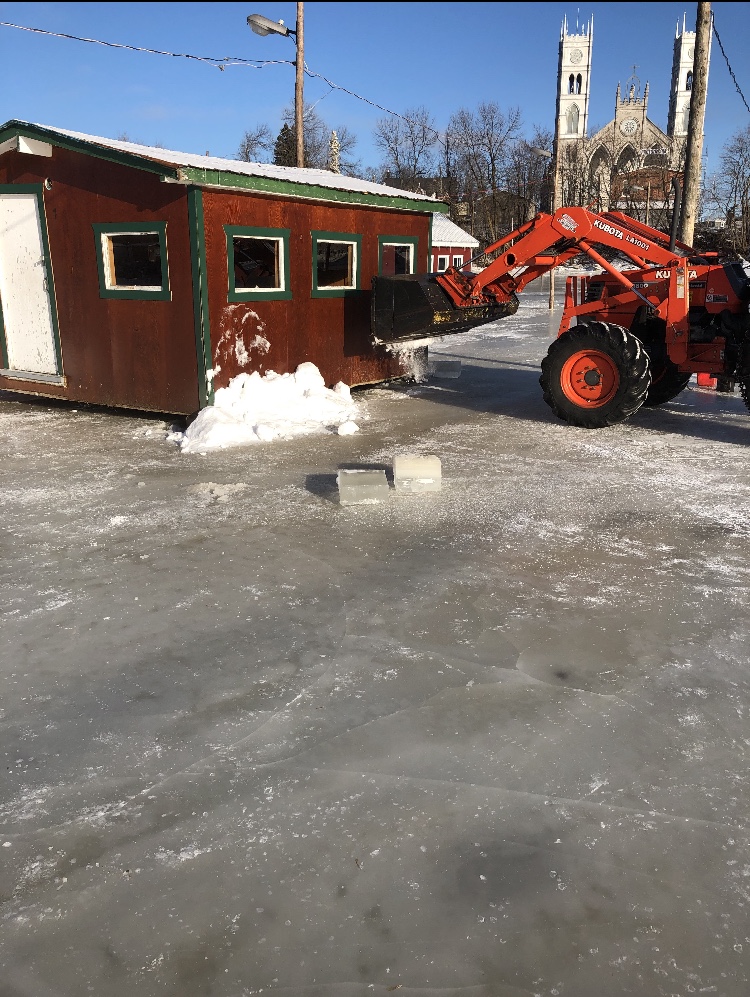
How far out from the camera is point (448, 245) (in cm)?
4009

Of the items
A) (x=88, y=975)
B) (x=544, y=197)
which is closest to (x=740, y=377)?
(x=88, y=975)

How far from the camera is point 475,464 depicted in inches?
283

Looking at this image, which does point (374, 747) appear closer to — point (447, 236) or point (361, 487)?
point (361, 487)

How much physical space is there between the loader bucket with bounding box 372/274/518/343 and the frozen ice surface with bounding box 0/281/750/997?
169 inches

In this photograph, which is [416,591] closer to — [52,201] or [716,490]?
[716,490]

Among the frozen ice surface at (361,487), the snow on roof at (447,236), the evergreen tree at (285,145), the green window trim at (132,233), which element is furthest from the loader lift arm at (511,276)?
the evergreen tree at (285,145)

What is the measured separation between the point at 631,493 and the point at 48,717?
4795mm

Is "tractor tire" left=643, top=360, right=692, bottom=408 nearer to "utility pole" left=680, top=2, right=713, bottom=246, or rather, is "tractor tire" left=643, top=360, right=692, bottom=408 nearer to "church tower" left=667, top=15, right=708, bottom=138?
"utility pole" left=680, top=2, right=713, bottom=246

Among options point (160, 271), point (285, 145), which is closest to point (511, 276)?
point (160, 271)

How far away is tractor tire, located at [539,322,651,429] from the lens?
7.99 meters

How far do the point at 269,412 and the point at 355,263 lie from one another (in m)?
3.31

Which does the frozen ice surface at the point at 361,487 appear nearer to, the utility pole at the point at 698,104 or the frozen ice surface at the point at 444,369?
the frozen ice surface at the point at 444,369

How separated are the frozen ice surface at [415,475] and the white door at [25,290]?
5883 mm

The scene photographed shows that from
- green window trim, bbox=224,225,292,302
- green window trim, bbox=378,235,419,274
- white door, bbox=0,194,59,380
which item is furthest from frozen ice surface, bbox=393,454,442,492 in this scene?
green window trim, bbox=378,235,419,274
